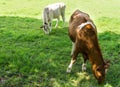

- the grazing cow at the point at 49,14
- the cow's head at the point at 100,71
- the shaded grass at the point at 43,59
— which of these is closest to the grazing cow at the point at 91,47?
the cow's head at the point at 100,71

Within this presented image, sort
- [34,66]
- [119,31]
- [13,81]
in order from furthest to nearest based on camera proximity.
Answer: [119,31] < [34,66] < [13,81]

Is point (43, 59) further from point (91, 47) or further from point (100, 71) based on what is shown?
point (100, 71)

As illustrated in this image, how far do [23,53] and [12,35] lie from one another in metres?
2.00

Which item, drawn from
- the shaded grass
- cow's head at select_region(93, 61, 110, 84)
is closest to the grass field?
the shaded grass

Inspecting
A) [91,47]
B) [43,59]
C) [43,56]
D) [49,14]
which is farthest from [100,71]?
[49,14]

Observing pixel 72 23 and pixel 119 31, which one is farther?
pixel 119 31

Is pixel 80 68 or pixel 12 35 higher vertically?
pixel 12 35

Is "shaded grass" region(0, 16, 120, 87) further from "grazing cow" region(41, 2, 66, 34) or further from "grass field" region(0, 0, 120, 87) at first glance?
"grazing cow" region(41, 2, 66, 34)

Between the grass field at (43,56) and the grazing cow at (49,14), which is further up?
the grazing cow at (49,14)

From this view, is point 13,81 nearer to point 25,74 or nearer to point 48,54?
point 25,74

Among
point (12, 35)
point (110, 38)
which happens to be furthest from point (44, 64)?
point (110, 38)

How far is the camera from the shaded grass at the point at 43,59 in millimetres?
6055

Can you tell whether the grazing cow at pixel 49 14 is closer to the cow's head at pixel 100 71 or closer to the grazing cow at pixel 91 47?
the grazing cow at pixel 91 47

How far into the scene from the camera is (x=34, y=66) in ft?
21.9
